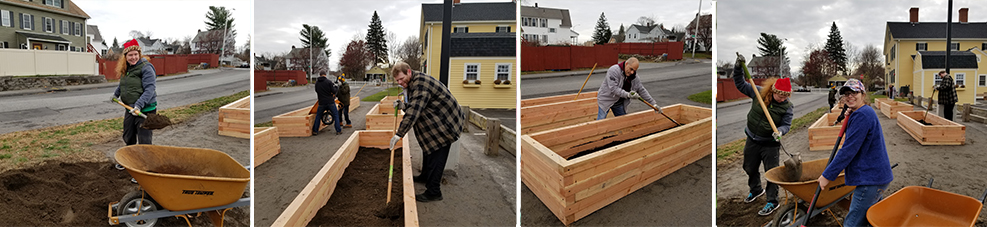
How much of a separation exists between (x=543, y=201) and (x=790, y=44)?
2.36 metres

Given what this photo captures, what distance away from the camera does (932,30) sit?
2.83m

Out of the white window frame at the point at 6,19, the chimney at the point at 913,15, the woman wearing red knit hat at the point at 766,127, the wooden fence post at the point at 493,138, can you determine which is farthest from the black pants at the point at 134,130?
the chimney at the point at 913,15

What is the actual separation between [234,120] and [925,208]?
5850mm

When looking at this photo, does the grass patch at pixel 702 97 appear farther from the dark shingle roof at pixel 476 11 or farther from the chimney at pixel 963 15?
the dark shingle roof at pixel 476 11

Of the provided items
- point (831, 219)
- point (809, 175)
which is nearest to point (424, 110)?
point (809, 175)

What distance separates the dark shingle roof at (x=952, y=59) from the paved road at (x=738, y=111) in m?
0.81

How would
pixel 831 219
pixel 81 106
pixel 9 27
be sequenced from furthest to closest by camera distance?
pixel 81 106 < pixel 9 27 < pixel 831 219

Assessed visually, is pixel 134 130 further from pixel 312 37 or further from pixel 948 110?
pixel 948 110

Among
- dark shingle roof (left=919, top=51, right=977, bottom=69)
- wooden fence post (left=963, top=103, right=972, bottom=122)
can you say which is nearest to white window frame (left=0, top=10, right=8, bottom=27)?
dark shingle roof (left=919, top=51, right=977, bottom=69)

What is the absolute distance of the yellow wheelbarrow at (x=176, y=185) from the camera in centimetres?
265

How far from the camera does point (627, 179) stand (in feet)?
9.77

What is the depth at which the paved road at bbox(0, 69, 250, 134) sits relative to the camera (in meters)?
3.58

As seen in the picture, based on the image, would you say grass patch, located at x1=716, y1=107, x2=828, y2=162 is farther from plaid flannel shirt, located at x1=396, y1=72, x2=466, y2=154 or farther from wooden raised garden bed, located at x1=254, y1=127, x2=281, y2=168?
wooden raised garden bed, located at x1=254, y1=127, x2=281, y2=168

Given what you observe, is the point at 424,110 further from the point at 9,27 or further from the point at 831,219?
the point at 9,27
